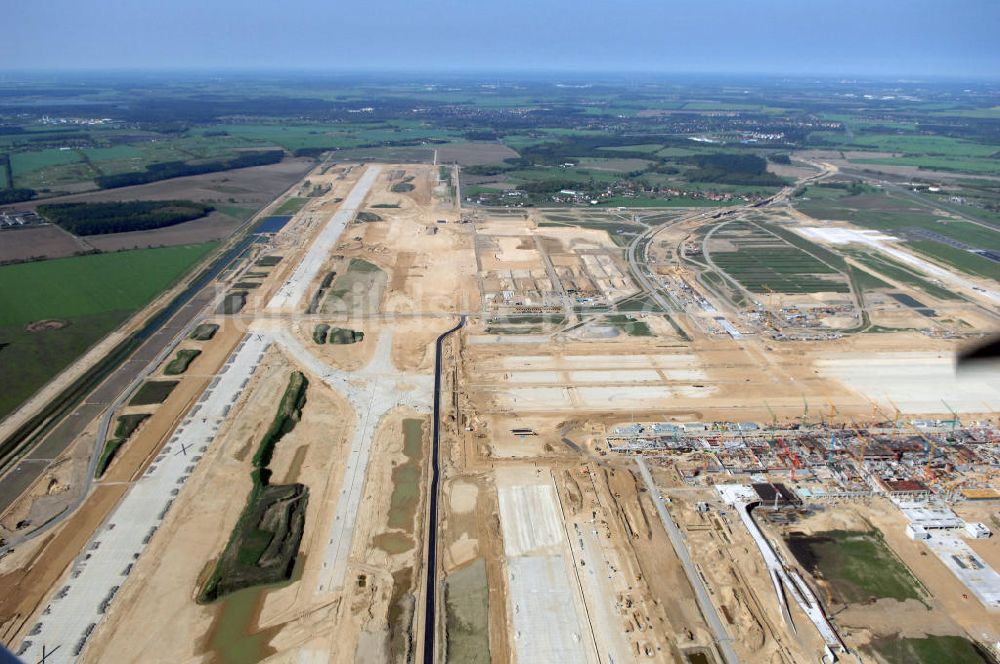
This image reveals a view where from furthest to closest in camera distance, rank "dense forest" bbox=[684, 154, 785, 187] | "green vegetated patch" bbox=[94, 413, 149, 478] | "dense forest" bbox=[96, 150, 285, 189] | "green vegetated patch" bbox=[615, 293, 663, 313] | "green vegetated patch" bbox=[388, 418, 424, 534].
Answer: "dense forest" bbox=[684, 154, 785, 187] → "dense forest" bbox=[96, 150, 285, 189] → "green vegetated patch" bbox=[615, 293, 663, 313] → "green vegetated patch" bbox=[94, 413, 149, 478] → "green vegetated patch" bbox=[388, 418, 424, 534]

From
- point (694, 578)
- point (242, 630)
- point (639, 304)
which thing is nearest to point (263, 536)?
point (242, 630)

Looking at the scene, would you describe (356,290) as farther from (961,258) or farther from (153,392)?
(961,258)

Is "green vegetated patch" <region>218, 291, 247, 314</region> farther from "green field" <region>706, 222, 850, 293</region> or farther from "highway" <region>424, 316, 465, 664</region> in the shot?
"green field" <region>706, 222, 850, 293</region>

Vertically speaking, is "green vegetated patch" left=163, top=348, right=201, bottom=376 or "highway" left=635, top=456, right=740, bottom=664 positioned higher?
"green vegetated patch" left=163, top=348, right=201, bottom=376

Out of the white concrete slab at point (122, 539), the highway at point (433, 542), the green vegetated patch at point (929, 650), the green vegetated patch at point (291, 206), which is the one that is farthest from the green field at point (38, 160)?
the green vegetated patch at point (929, 650)

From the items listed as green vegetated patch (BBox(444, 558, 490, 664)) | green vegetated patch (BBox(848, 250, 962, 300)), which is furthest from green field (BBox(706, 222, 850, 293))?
green vegetated patch (BBox(444, 558, 490, 664))

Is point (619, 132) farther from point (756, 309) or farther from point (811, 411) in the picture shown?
point (811, 411)
